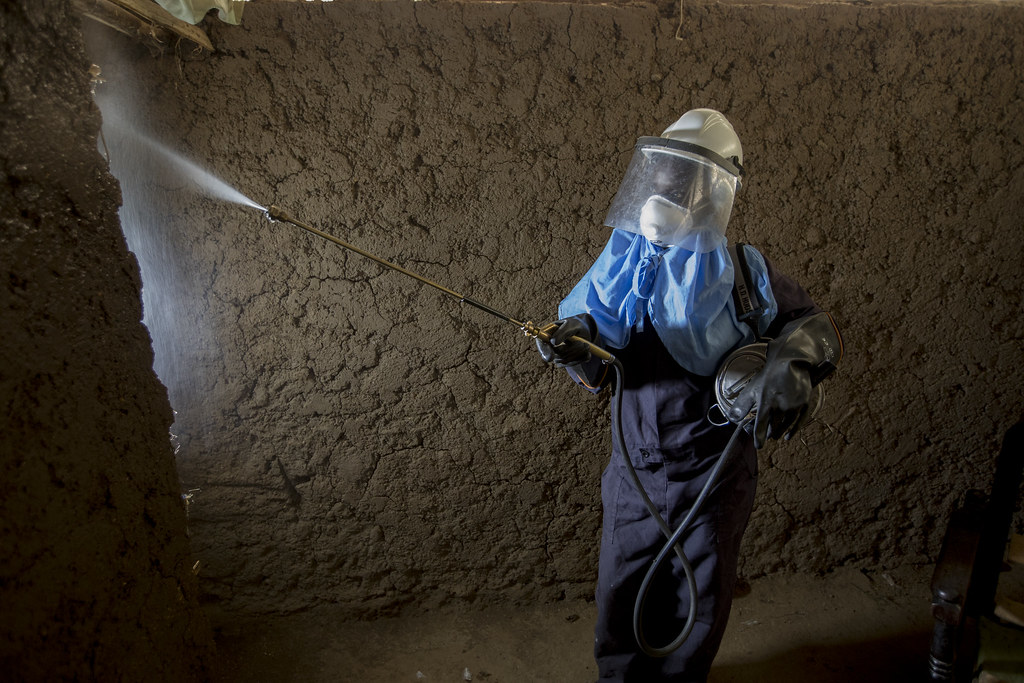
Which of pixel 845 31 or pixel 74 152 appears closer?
pixel 74 152

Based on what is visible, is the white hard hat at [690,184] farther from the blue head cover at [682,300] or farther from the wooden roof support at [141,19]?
the wooden roof support at [141,19]

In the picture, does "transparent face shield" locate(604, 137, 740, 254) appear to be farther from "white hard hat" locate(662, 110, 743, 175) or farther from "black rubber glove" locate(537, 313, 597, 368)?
"black rubber glove" locate(537, 313, 597, 368)

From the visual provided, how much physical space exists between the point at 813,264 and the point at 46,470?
7.74 ft

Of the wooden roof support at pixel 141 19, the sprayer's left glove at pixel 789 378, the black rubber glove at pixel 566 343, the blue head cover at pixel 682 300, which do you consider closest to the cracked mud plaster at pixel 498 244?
the wooden roof support at pixel 141 19

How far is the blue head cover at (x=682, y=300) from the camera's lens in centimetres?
164

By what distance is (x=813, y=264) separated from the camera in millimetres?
2250

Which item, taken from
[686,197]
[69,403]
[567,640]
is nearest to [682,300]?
[686,197]

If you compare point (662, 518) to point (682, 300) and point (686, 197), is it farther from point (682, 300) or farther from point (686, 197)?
point (686, 197)

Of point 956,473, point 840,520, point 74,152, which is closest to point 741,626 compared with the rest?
point 840,520

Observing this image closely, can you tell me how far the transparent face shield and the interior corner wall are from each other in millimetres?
1278

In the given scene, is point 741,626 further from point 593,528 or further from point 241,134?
point 241,134

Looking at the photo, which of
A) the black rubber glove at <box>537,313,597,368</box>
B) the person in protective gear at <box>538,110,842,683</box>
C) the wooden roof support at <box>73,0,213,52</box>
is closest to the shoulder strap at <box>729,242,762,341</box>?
the person in protective gear at <box>538,110,842,683</box>

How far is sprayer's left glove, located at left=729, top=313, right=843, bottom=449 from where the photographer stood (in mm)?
1516

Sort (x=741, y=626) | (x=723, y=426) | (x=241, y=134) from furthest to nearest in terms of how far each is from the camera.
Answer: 1. (x=741, y=626)
2. (x=241, y=134)
3. (x=723, y=426)
